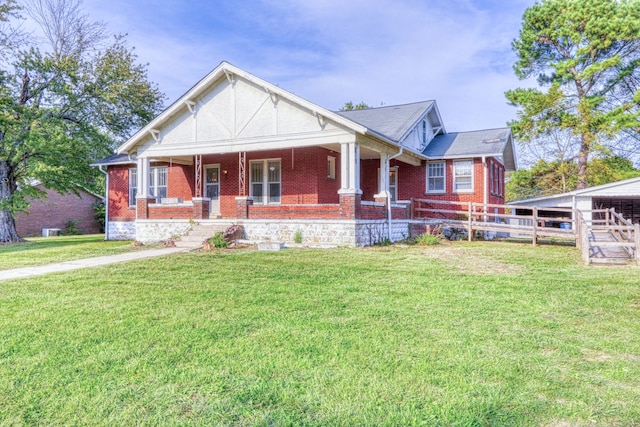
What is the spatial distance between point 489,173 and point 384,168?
5.62m

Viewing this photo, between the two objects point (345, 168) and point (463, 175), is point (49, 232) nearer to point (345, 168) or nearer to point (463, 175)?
point (345, 168)

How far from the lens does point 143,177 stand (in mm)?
15406

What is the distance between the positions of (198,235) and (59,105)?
11453mm


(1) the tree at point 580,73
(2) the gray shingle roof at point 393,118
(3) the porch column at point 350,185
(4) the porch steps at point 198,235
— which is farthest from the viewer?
(1) the tree at point 580,73

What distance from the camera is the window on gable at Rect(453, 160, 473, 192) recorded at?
54.6 ft

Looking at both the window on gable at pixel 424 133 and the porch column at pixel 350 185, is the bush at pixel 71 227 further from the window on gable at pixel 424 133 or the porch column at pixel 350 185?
the window on gable at pixel 424 133

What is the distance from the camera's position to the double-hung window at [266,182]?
15.6 meters

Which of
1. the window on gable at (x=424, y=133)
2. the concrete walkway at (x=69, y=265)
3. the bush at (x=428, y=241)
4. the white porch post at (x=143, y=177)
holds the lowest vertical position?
the concrete walkway at (x=69, y=265)

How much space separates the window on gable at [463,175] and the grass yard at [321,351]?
9.77 metres

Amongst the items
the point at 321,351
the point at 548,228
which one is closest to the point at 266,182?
the point at 548,228

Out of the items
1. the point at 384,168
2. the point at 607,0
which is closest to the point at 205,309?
the point at 384,168

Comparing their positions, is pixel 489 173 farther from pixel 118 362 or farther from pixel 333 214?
pixel 118 362

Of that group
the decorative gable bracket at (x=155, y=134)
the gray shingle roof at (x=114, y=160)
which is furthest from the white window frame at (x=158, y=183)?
the decorative gable bracket at (x=155, y=134)

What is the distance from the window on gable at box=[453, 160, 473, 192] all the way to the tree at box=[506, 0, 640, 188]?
1282cm
